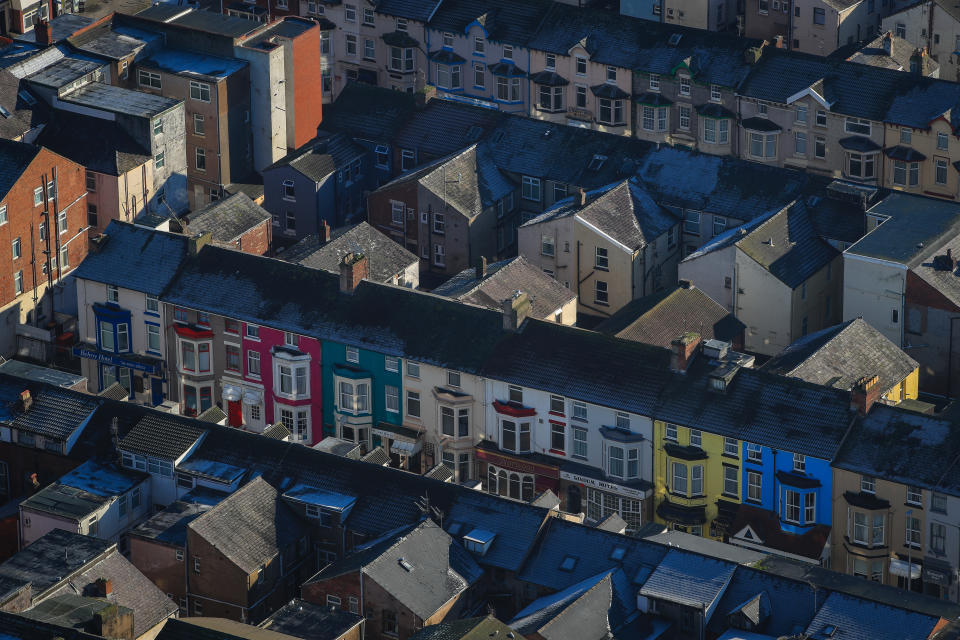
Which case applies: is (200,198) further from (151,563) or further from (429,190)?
(151,563)

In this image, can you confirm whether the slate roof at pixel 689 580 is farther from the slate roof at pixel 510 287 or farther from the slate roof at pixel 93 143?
the slate roof at pixel 93 143

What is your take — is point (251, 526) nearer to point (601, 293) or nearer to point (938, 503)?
point (938, 503)

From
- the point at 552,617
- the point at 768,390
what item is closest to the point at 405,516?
the point at 552,617

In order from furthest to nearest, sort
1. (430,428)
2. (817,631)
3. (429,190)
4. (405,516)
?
(429,190) < (430,428) < (405,516) < (817,631)

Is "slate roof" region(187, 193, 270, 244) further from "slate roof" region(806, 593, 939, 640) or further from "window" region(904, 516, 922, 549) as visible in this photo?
"slate roof" region(806, 593, 939, 640)


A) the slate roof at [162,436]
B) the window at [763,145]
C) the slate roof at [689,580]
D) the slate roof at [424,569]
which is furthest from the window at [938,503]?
the window at [763,145]
